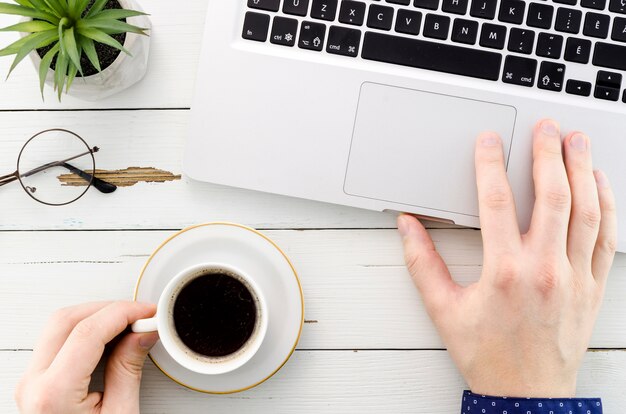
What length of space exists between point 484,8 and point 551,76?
0.36ft

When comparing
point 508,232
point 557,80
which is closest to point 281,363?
point 508,232

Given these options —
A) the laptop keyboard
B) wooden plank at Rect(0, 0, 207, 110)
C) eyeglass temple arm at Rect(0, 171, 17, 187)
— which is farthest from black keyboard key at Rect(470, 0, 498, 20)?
eyeglass temple arm at Rect(0, 171, 17, 187)

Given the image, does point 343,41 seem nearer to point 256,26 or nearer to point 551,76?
point 256,26

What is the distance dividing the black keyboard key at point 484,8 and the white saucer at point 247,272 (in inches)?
14.5

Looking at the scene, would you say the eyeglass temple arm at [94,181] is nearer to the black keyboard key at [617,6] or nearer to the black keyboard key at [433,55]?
the black keyboard key at [433,55]

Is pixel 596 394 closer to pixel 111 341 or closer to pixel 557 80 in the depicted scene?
pixel 557 80

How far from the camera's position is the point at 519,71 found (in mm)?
677

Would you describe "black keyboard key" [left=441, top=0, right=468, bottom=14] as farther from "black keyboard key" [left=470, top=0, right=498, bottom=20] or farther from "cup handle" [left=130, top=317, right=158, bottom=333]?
"cup handle" [left=130, top=317, right=158, bottom=333]

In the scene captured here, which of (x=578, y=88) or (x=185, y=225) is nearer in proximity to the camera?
(x=578, y=88)

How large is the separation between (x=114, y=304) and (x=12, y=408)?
24cm

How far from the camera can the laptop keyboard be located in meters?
0.67

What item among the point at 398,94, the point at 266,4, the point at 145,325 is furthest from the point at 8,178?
the point at 398,94

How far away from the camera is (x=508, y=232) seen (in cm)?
69

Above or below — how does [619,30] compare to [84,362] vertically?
above
